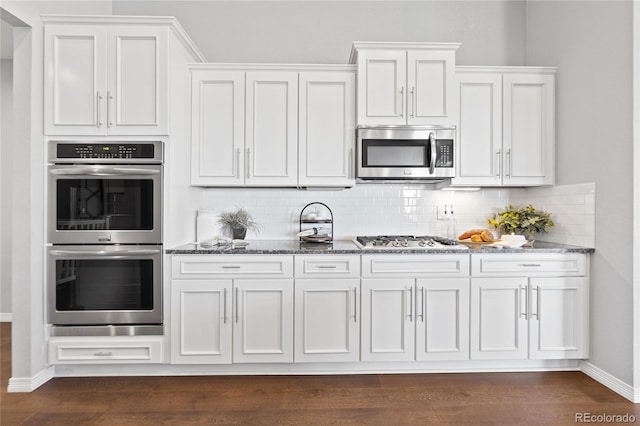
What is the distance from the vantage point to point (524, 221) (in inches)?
127

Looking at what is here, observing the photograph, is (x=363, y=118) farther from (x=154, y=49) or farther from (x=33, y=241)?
(x=33, y=241)

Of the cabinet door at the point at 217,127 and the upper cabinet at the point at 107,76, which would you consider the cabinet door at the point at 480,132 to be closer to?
the cabinet door at the point at 217,127

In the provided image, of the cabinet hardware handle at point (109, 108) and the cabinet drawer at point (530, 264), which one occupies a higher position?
the cabinet hardware handle at point (109, 108)

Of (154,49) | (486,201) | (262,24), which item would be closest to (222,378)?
(154,49)

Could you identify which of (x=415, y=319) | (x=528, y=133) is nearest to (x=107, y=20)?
(x=415, y=319)

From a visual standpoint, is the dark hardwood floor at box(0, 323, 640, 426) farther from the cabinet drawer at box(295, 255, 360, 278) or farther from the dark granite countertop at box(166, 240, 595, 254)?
the dark granite countertop at box(166, 240, 595, 254)

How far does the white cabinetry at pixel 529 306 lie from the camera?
9.15 ft

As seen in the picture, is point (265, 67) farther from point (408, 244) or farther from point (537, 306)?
point (537, 306)

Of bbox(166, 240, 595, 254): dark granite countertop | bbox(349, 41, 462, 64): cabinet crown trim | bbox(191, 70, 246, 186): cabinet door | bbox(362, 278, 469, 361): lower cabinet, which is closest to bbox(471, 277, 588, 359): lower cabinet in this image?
bbox(362, 278, 469, 361): lower cabinet

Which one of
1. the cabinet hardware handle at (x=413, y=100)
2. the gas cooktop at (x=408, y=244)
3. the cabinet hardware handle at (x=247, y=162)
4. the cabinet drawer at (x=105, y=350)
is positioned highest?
the cabinet hardware handle at (x=413, y=100)

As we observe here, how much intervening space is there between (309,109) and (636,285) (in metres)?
2.54

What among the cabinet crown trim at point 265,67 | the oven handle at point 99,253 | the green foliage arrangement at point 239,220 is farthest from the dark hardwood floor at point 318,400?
the cabinet crown trim at point 265,67

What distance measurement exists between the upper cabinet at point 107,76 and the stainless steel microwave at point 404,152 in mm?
1493

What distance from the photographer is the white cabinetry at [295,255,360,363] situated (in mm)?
2730
